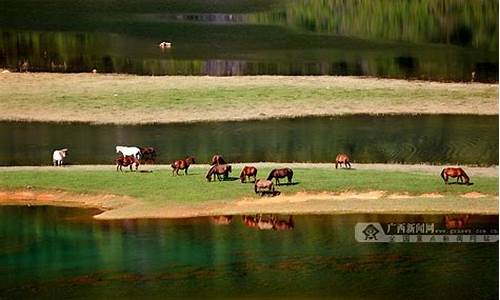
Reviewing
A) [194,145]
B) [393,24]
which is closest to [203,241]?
[194,145]

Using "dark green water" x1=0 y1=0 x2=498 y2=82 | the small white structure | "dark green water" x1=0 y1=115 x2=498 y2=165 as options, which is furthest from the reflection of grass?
the small white structure

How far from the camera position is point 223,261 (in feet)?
23.1

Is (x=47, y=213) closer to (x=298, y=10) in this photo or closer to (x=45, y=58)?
(x=45, y=58)

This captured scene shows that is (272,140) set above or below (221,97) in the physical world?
below

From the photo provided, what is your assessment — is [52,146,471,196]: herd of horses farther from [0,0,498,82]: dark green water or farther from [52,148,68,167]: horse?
[0,0,498,82]: dark green water

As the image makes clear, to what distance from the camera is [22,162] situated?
289 inches

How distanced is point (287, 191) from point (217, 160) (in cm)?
46

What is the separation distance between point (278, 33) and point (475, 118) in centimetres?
130

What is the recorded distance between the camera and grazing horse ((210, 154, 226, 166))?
24.0 feet

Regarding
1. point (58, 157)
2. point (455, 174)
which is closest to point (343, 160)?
point (455, 174)

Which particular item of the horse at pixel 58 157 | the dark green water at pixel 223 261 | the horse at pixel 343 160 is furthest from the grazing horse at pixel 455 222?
the horse at pixel 58 157

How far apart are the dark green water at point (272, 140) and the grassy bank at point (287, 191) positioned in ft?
0.37

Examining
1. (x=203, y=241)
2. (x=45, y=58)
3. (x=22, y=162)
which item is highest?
(x=45, y=58)

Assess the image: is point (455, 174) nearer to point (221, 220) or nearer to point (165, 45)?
point (221, 220)
